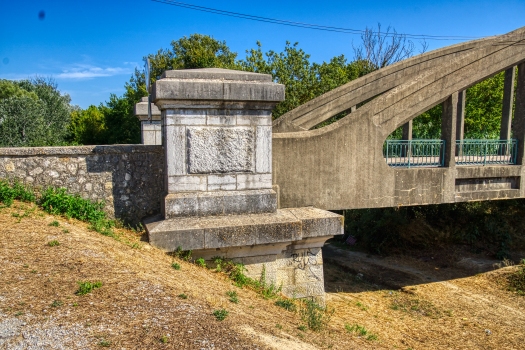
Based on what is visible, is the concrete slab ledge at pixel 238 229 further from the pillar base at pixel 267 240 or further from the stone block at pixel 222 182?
the stone block at pixel 222 182

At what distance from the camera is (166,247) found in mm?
4246

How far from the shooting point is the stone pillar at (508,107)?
790cm

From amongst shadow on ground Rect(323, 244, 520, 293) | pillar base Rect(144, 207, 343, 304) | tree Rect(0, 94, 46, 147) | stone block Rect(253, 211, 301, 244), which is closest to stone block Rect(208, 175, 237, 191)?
pillar base Rect(144, 207, 343, 304)

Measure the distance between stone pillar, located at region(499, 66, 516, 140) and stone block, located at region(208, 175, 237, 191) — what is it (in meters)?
6.72

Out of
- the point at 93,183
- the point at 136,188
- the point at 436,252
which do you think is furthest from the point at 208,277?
the point at 436,252

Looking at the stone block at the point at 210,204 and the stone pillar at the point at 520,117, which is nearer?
the stone block at the point at 210,204

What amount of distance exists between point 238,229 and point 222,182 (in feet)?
2.25

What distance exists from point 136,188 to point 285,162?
2.16m

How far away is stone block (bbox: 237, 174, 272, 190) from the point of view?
4746 millimetres

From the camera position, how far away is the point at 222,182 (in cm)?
468

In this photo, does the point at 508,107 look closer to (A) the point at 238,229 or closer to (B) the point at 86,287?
(A) the point at 238,229

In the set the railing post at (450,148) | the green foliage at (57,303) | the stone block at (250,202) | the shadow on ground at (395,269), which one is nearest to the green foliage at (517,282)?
the shadow on ground at (395,269)

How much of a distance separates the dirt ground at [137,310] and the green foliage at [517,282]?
187 cm

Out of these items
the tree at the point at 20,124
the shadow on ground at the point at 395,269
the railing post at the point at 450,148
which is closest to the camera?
the railing post at the point at 450,148
